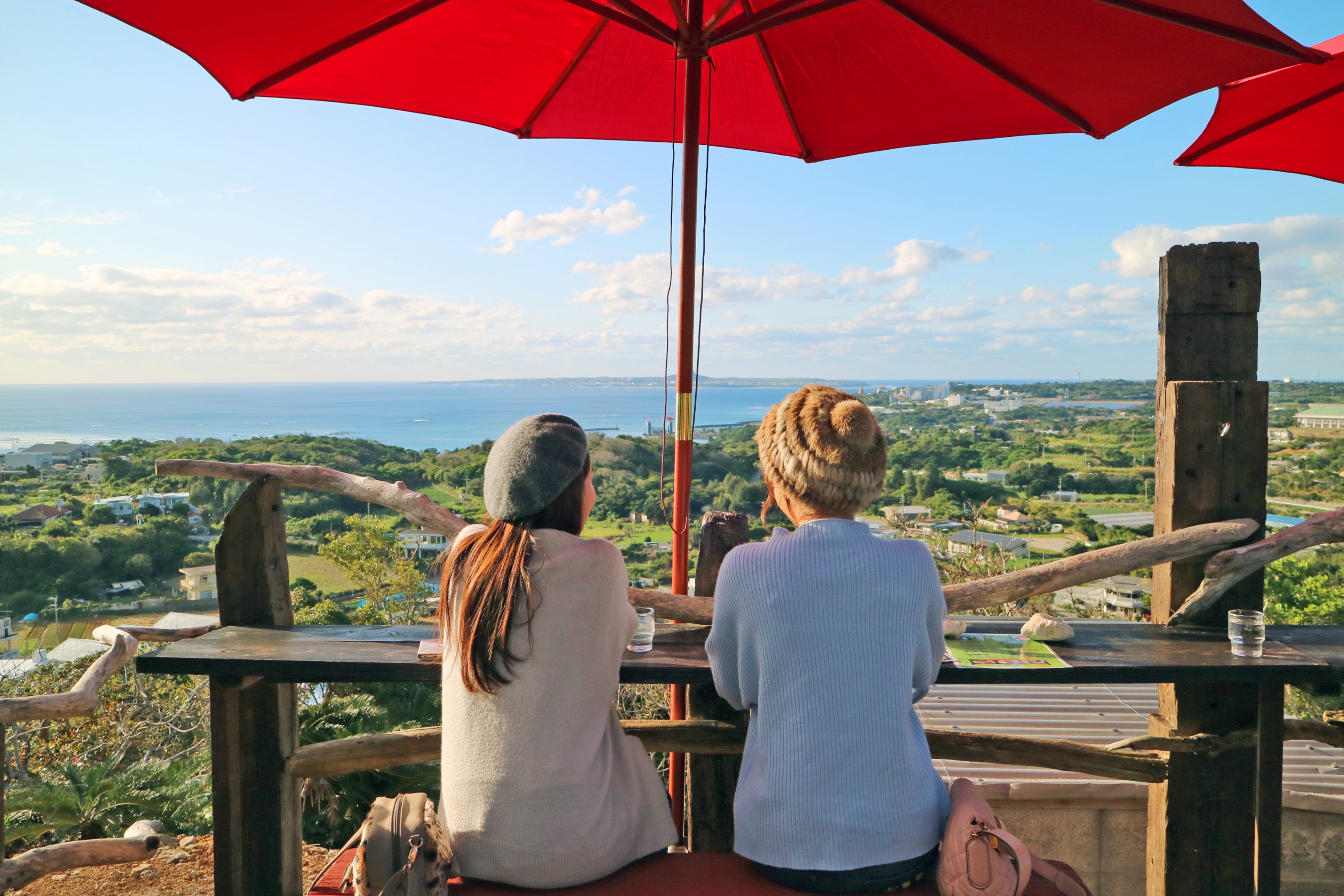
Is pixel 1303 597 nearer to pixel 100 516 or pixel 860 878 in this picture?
pixel 860 878

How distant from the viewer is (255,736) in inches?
88.4

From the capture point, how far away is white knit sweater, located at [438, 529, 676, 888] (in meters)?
1.46

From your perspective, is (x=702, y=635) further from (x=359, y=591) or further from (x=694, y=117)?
(x=359, y=591)

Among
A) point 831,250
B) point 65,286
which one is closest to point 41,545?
point 831,250

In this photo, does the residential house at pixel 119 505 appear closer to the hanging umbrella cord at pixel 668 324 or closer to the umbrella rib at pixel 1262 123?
the hanging umbrella cord at pixel 668 324

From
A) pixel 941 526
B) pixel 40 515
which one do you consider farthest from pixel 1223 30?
pixel 40 515

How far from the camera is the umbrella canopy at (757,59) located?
2.06 metres

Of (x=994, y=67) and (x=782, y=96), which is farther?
(x=782, y=96)

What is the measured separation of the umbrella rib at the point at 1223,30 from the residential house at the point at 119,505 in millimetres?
23204

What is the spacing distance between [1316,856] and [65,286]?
9648 centimetres

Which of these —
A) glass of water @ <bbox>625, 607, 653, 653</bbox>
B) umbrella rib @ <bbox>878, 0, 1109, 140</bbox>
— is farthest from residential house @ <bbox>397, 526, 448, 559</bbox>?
umbrella rib @ <bbox>878, 0, 1109, 140</bbox>

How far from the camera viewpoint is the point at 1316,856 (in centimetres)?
429

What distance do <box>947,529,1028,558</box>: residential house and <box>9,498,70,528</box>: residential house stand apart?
21708 millimetres

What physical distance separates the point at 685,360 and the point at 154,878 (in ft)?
10.7
